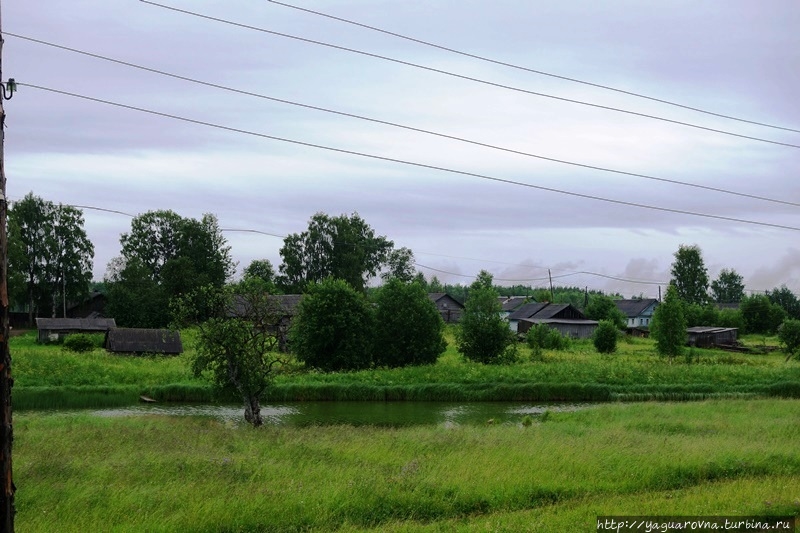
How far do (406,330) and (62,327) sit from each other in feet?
113

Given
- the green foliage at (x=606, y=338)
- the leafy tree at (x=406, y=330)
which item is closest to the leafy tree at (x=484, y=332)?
the leafy tree at (x=406, y=330)

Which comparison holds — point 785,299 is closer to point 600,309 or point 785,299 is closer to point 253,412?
point 600,309

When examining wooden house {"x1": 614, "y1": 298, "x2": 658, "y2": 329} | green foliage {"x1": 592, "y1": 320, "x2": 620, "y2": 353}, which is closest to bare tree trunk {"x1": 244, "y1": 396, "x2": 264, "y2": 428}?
green foliage {"x1": 592, "y1": 320, "x2": 620, "y2": 353}

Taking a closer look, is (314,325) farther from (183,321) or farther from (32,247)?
(32,247)

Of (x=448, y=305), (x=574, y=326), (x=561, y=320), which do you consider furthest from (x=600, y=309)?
(x=448, y=305)

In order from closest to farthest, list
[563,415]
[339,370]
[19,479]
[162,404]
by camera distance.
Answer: [19,479] < [563,415] < [162,404] < [339,370]

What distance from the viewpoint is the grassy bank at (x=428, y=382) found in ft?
134

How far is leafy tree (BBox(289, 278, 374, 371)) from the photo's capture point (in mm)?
54000

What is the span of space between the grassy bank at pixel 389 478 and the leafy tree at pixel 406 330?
1283 inches

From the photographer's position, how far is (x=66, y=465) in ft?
53.9

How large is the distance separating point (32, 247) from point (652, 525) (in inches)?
3570

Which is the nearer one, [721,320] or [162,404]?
[162,404]

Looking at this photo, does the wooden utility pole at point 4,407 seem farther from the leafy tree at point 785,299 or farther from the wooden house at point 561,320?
the leafy tree at point 785,299

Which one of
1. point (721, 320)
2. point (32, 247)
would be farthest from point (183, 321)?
point (721, 320)
